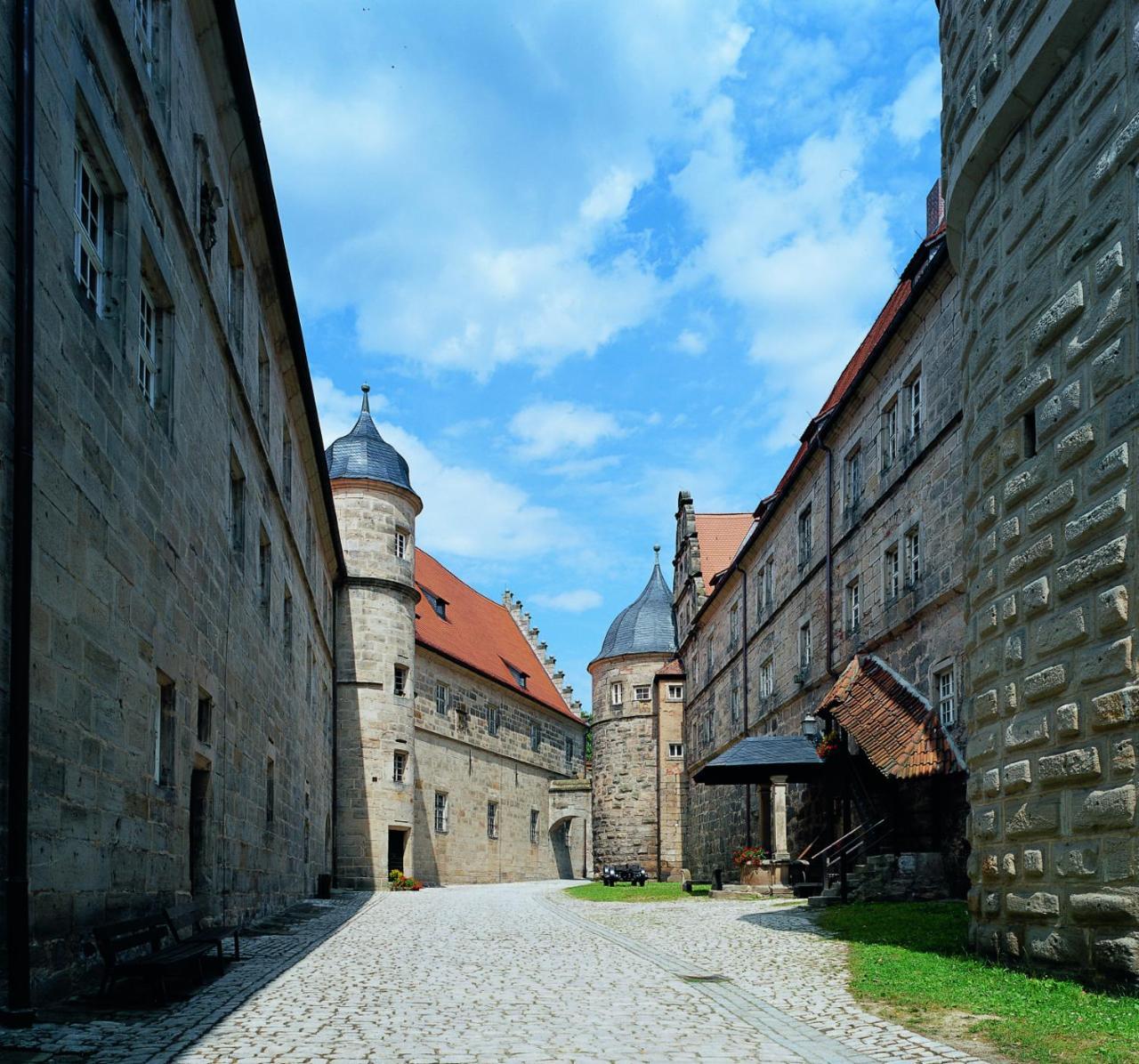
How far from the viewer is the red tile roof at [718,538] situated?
135 feet

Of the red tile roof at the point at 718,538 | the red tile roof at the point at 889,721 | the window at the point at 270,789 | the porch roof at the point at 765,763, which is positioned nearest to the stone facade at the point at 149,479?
the window at the point at 270,789

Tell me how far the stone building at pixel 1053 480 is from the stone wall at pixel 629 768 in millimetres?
35938

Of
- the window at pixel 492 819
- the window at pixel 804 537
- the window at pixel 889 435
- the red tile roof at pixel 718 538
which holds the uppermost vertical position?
the red tile roof at pixel 718 538

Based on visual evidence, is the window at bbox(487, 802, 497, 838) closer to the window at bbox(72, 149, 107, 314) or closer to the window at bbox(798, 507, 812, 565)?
the window at bbox(798, 507, 812, 565)

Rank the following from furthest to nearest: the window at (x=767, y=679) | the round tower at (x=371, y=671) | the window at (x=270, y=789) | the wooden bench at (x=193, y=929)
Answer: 1. the round tower at (x=371, y=671)
2. the window at (x=767, y=679)
3. the window at (x=270, y=789)
4. the wooden bench at (x=193, y=929)

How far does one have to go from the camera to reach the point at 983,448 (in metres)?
9.39

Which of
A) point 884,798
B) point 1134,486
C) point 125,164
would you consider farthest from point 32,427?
point 884,798

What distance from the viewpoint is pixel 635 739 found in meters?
45.5

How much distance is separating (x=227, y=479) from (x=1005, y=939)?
9084 mm

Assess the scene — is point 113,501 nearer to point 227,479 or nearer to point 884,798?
point 227,479

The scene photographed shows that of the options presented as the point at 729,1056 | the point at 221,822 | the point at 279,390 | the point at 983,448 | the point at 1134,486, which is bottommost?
the point at 729,1056

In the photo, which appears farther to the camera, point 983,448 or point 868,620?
point 868,620

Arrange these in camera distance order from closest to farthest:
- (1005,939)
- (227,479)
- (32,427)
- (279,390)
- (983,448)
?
(32,427) → (1005,939) → (983,448) → (227,479) → (279,390)

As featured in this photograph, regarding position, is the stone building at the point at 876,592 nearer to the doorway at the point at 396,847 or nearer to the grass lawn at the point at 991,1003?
the grass lawn at the point at 991,1003
